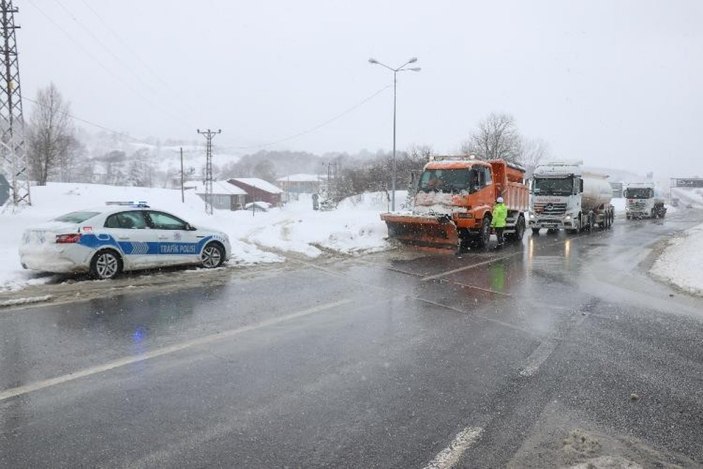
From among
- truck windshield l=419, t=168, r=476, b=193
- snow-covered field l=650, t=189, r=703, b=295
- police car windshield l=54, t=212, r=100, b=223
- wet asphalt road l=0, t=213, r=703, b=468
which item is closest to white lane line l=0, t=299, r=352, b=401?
wet asphalt road l=0, t=213, r=703, b=468

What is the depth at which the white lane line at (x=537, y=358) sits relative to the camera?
5164 millimetres

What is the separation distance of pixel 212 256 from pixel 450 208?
8338mm

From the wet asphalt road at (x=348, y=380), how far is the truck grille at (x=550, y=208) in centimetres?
1566

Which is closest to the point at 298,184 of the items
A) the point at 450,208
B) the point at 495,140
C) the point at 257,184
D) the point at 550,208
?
the point at 257,184

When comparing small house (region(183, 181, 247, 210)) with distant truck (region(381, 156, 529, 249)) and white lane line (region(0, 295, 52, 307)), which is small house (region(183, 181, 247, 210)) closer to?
distant truck (region(381, 156, 529, 249))

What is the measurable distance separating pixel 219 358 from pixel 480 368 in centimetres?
283

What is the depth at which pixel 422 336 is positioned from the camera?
641 centimetres

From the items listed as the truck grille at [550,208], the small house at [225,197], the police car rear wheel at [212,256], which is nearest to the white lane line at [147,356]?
the police car rear wheel at [212,256]

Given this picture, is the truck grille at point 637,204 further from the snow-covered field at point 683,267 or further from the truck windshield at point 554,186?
the snow-covered field at point 683,267

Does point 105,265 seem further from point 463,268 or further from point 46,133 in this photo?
point 46,133

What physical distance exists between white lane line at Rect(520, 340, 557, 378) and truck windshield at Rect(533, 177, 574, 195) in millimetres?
20063

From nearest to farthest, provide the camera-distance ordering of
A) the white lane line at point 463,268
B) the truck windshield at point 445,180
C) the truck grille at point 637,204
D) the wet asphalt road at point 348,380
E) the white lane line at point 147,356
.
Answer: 1. the wet asphalt road at point 348,380
2. the white lane line at point 147,356
3. the white lane line at point 463,268
4. the truck windshield at point 445,180
5. the truck grille at point 637,204

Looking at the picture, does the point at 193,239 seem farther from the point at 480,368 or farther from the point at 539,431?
the point at 539,431

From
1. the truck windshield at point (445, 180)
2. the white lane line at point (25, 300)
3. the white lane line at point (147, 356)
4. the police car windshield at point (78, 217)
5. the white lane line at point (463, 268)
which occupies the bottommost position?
the white lane line at point (463, 268)
